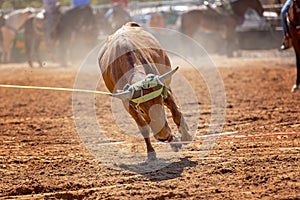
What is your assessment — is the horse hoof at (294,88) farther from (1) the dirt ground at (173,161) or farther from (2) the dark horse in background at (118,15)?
(2) the dark horse in background at (118,15)

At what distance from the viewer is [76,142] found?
929 centimetres

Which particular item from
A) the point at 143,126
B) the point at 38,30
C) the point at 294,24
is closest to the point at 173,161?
the point at 143,126

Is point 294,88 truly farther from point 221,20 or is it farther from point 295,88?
point 221,20

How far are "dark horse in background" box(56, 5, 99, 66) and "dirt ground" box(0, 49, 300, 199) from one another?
11.2 meters

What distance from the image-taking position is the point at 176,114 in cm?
795

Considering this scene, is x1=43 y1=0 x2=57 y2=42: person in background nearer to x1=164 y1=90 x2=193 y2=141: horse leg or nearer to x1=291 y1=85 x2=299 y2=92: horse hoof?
x1=291 y1=85 x2=299 y2=92: horse hoof

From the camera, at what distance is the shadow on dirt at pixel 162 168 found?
6875mm

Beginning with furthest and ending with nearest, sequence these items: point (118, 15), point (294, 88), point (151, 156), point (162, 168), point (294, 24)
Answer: point (118, 15) < point (294, 88) < point (294, 24) < point (151, 156) < point (162, 168)

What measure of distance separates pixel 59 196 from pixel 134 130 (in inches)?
153

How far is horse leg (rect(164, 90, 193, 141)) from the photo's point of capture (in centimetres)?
780

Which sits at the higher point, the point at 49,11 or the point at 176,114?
the point at 176,114

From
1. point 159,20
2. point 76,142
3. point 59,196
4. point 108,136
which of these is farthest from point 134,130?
point 159,20

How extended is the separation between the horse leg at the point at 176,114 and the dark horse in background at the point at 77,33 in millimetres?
17361

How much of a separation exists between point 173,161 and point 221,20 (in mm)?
18703
